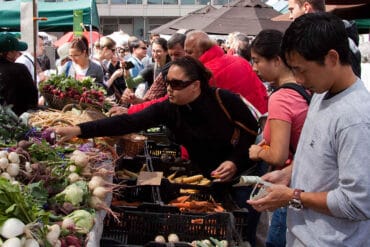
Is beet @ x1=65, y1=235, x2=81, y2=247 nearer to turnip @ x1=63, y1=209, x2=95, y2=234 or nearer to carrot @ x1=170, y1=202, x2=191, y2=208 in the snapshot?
turnip @ x1=63, y1=209, x2=95, y2=234

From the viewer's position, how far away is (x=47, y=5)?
41.7 ft

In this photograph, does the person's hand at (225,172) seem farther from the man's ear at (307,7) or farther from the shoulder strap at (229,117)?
the man's ear at (307,7)

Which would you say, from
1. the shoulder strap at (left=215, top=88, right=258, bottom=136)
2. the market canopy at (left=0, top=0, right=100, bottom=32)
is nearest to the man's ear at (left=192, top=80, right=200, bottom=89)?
the shoulder strap at (left=215, top=88, right=258, bottom=136)

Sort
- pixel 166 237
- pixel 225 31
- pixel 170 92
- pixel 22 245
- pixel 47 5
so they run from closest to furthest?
pixel 22 245
pixel 166 237
pixel 170 92
pixel 225 31
pixel 47 5

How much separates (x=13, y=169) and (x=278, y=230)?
1.65 meters

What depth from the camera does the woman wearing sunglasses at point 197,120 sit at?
140 inches

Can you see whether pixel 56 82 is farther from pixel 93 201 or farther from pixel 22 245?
pixel 22 245

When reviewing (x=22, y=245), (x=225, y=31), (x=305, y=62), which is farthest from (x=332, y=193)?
(x=225, y=31)

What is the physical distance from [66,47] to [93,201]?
6.23m

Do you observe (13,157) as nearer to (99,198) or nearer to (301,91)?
(99,198)

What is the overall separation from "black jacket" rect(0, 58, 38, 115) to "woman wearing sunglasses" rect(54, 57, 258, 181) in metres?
2.14

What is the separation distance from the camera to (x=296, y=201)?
205 centimetres

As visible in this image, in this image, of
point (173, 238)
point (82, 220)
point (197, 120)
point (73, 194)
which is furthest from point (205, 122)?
point (82, 220)

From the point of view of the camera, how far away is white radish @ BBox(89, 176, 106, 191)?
2.86 m
